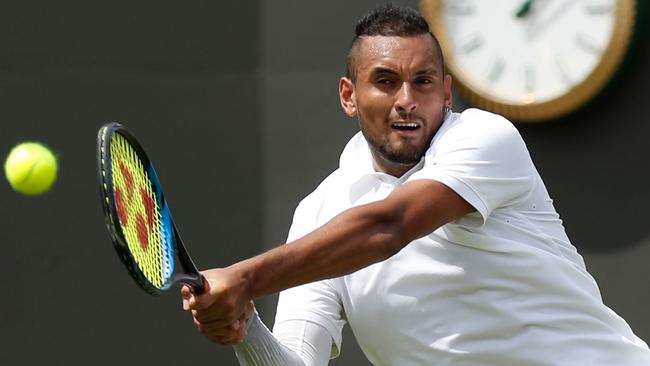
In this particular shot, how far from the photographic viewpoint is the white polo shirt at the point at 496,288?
3.31m

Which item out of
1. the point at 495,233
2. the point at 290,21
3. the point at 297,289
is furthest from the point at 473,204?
the point at 290,21

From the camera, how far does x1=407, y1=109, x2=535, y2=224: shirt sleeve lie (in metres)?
3.15

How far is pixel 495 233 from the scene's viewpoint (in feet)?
11.0

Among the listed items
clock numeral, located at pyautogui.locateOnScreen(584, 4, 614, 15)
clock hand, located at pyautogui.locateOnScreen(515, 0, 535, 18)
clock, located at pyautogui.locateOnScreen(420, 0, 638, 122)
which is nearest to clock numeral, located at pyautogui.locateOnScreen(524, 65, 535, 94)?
clock, located at pyautogui.locateOnScreen(420, 0, 638, 122)

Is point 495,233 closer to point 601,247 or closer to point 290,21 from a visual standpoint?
point 601,247

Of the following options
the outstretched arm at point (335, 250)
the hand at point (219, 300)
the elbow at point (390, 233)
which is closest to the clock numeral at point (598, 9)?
the outstretched arm at point (335, 250)

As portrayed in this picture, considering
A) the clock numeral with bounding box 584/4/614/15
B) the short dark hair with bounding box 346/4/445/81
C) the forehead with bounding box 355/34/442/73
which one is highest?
the short dark hair with bounding box 346/4/445/81

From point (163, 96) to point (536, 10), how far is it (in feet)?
5.57

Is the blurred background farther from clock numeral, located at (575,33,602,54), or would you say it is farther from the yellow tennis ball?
the yellow tennis ball

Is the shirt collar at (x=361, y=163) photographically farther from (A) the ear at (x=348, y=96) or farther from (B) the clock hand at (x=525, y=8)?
(B) the clock hand at (x=525, y=8)

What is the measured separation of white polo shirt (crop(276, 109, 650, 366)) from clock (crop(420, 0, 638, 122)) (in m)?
1.99

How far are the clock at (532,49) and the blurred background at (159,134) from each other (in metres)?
0.16

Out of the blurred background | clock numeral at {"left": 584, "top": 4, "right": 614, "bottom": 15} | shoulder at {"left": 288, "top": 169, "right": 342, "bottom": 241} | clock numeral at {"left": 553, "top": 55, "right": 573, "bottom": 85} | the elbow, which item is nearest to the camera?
the elbow

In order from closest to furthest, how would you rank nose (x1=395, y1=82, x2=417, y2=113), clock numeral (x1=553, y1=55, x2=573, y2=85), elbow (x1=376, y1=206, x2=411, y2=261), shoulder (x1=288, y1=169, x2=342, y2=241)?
elbow (x1=376, y1=206, x2=411, y2=261) < nose (x1=395, y1=82, x2=417, y2=113) < shoulder (x1=288, y1=169, x2=342, y2=241) < clock numeral (x1=553, y1=55, x2=573, y2=85)
